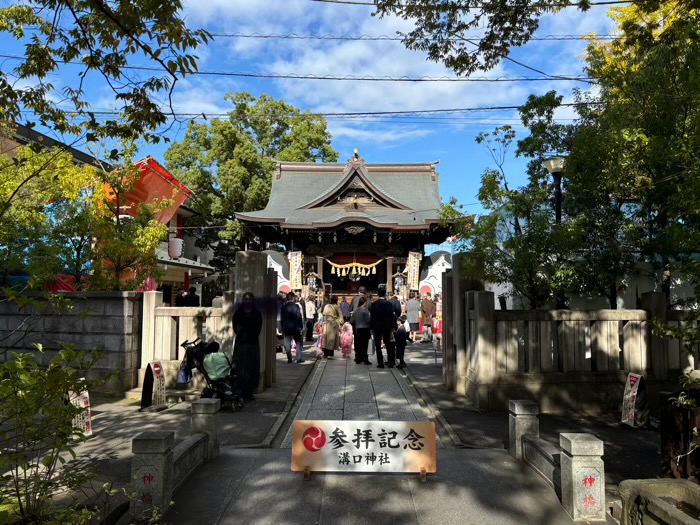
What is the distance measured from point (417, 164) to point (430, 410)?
23.8 meters

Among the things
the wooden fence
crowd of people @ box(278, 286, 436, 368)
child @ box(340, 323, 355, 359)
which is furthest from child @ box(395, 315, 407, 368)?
the wooden fence

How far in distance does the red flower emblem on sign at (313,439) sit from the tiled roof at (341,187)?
721 inches

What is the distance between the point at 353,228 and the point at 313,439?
746 inches

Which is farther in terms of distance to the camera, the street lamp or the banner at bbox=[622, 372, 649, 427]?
the street lamp

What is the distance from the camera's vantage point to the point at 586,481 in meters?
3.83

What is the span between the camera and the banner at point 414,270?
23281 millimetres

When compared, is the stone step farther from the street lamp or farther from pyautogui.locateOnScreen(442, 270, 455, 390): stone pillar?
the street lamp

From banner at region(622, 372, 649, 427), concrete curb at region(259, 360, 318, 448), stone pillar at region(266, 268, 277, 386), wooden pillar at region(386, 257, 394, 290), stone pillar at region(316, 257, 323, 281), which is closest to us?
concrete curb at region(259, 360, 318, 448)

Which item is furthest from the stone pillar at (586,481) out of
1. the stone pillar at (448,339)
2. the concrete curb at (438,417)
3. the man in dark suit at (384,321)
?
the man in dark suit at (384,321)

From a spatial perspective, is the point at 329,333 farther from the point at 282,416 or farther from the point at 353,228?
the point at 353,228

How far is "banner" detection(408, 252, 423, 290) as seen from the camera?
23281 mm

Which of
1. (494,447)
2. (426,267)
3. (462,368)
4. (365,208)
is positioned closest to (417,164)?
(365,208)

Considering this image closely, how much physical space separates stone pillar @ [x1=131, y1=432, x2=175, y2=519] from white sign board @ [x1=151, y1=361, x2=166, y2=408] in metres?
3.74

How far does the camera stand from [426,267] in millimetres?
24734
